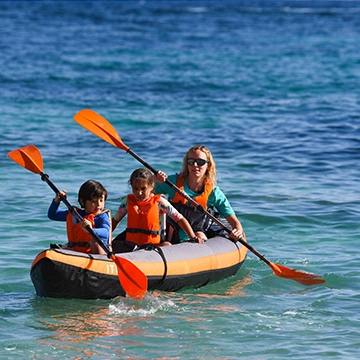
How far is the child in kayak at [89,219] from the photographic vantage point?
5.99 metres

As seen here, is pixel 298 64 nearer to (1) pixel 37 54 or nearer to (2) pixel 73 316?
(1) pixel 37 54

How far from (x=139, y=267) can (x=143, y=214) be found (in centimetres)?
66

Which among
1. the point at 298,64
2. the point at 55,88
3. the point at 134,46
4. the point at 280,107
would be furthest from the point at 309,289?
the point at 134,46

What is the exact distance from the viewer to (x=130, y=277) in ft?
18.7

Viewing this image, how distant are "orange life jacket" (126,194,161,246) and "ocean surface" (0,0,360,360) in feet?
1.75

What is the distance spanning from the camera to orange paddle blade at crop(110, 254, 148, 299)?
A: 5.69 m

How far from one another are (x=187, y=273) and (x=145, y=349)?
1.15m

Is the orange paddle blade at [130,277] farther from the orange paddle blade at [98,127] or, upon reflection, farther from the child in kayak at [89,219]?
the orange paddle blade at [98,127]

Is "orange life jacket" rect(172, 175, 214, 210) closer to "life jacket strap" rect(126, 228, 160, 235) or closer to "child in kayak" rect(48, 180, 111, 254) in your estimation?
"life jacket strap" rect(126, 228, 160, 235)

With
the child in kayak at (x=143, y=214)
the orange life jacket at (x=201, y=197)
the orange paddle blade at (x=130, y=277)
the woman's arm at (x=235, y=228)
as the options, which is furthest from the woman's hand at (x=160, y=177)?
the orange paddle blade at (x=130, y=277)

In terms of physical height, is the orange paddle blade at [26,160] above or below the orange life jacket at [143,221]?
above

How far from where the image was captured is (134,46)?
27781 mm

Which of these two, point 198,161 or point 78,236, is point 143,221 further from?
point 198,161

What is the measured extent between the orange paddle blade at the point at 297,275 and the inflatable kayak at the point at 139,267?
35cm
